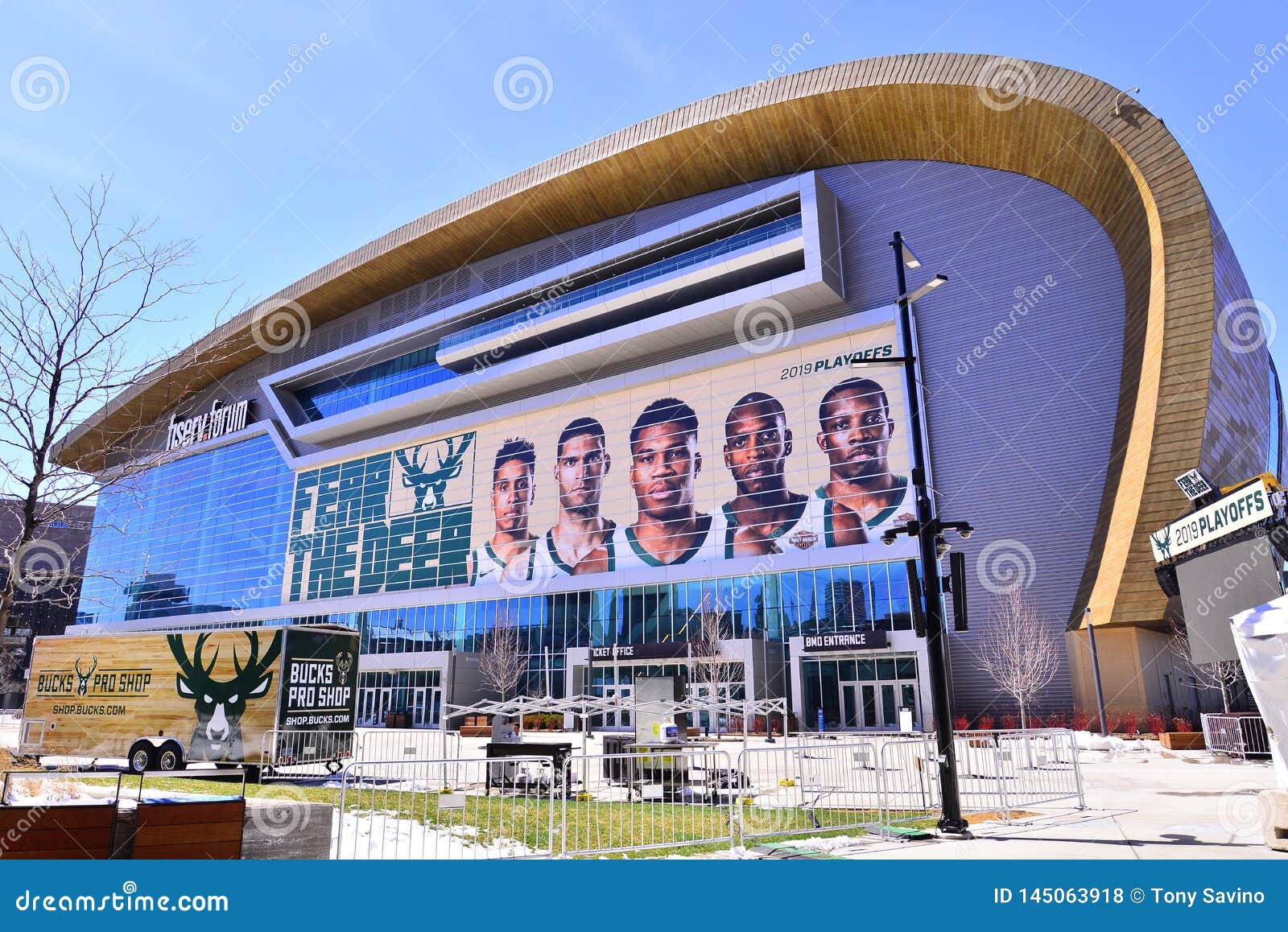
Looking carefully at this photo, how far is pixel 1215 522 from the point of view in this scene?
2258cm

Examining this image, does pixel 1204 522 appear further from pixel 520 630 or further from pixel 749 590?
pixel 520 630

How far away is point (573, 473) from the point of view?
4903cm

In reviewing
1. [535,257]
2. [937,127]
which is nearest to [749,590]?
[937,127]

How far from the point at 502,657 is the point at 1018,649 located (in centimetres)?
2692

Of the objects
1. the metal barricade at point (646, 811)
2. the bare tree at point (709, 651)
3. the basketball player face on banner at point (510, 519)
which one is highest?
the basketball player face on banner at point (510, 519)

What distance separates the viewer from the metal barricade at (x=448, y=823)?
9.57 meters

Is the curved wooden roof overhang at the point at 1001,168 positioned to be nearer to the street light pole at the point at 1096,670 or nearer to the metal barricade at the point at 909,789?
the street light pole at the point at 1096,670

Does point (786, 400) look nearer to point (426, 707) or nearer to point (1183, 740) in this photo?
point (1183, 740)

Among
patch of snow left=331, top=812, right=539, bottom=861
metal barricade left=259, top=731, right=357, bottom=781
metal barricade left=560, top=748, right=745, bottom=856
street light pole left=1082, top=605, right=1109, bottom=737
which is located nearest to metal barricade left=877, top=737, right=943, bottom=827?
metal barricade left=560, top=748, right=745, bottom=856

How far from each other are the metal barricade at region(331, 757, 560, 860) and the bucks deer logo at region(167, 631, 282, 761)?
4.34 m

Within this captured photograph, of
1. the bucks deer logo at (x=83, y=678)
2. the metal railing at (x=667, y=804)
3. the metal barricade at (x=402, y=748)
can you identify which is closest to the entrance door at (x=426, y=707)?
the metal barricade at (x=402, y=748)

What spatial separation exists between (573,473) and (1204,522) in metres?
32.8

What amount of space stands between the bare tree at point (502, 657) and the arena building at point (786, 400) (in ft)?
1.73

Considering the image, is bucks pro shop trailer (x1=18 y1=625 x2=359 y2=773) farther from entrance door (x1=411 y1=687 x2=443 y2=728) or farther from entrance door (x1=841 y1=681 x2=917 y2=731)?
entrance door (x1=411 y1=687 x2=443 y2=728)
